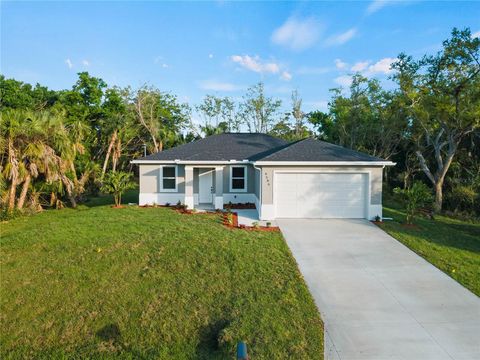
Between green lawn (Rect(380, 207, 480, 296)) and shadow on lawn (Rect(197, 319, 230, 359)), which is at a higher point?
green lawn (Rect(380, 207, 480, 296))

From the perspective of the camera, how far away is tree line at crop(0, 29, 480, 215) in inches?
572

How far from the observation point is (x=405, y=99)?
60.0ft

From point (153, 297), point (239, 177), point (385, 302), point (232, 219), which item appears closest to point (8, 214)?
point (232, 219)

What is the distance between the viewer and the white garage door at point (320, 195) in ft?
42.6

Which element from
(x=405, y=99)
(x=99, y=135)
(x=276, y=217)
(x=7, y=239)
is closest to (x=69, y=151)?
(x=7, y=239)

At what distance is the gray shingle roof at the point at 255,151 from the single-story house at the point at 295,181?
5cm

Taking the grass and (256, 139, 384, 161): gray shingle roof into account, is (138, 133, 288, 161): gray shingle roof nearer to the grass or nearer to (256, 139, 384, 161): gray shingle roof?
(256, 139, 384, 161): gray shingle roof

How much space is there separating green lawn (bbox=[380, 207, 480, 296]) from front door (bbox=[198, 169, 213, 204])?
9.28 meters

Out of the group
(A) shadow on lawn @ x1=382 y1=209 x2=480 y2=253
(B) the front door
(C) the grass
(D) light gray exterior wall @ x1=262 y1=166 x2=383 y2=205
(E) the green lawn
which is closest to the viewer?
(C) the grass

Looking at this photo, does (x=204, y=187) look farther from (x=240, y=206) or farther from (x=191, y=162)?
(x=240, y=206)

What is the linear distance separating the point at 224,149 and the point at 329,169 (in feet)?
22.8

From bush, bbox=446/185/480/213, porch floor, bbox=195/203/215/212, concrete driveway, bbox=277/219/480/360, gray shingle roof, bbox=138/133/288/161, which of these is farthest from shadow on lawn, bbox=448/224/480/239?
porch floor, bbox=195/203/215/212

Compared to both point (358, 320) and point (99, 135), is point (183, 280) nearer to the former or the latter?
point (358, 320)

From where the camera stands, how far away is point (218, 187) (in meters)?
15.7
